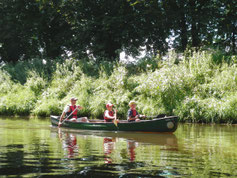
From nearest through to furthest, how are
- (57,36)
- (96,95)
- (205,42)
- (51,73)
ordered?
(96,95) < (51,73) < (205,42) < (57,36)

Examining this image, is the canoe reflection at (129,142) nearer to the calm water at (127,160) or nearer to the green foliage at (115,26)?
the calm water at (127,160)

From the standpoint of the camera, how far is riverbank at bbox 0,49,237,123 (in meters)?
14.5

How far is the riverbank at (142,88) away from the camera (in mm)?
14539

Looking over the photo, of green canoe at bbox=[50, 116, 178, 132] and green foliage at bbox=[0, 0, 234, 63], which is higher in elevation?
green foliage at bbox=[0, 0, 234, 63]

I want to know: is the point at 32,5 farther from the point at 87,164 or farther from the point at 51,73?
the point at 87,164

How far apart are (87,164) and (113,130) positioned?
659 cm

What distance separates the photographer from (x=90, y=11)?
25719 mm

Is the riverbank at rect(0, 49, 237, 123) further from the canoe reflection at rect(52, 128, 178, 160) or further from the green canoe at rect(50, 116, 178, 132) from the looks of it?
the canoe reflection at rect(52, 128, 178, 160)

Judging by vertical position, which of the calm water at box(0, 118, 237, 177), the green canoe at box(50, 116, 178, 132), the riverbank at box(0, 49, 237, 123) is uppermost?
the riverbank at box(0, 49, 237, 123)

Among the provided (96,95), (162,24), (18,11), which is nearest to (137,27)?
(162,24)

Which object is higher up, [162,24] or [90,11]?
[90,11]

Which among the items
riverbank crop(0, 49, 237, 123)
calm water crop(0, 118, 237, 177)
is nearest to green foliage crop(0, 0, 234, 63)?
riverbank crop(0, 49, 237, 123)

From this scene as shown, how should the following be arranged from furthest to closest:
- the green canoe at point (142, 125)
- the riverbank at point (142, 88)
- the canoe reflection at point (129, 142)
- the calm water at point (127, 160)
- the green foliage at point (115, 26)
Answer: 1. the green foliage at point (115, 26)
2. the riverbank at point (142, 88)
3. the green canoe at point (142, 125)
4. the canoe reflection at point (129, 142)
5. the calm water at point (127, 160)

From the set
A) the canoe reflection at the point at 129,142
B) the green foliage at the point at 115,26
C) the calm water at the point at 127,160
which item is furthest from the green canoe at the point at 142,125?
the green foliage at the point at 115,26
